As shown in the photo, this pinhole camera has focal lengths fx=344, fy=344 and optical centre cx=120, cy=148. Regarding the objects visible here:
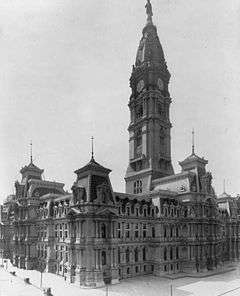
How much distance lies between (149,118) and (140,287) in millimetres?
47182

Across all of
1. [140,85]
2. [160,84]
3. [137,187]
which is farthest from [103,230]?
[160,84]

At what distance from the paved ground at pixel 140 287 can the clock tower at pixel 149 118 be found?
2926 cm

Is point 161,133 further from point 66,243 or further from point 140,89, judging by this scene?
point 66,243

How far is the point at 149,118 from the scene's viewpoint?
94.1m

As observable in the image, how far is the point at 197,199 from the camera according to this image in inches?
3155

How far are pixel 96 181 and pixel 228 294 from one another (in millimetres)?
29718

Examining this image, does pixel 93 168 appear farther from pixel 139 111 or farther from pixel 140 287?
pixel 139 111

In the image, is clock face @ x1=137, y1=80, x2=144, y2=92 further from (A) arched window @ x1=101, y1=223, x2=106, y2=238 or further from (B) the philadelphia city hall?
(A) arched window @ x1=101, y1=223, x2=106, y2=238

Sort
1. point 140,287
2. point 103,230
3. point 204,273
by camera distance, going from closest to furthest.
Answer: point 140,287 → point 103,230 → point 204,273

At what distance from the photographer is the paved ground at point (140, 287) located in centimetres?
5526

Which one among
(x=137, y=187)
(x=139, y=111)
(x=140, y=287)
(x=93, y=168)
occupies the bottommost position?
(x=140, y=287)

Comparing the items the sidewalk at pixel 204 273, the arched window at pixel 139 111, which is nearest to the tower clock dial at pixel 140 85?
the arched window at pixel 139 111

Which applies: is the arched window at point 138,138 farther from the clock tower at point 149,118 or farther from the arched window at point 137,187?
the arched window at point 137,187

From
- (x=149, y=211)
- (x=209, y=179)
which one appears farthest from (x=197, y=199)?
(x=149, y=211)
